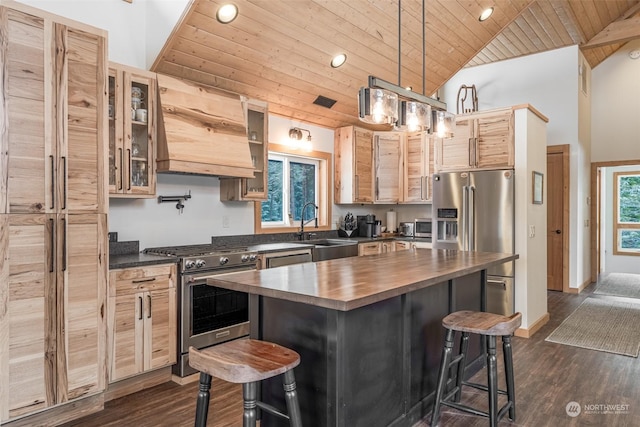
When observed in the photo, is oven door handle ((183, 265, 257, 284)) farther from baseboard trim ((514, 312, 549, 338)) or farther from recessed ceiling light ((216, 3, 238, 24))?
baseboard trim ((514, 312, 549, 338))

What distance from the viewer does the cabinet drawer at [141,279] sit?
9.11ft

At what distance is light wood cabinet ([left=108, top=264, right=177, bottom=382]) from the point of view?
2768 mm

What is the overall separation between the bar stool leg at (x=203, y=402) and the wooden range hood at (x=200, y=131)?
190 cm

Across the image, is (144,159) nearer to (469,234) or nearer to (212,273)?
(212,273)

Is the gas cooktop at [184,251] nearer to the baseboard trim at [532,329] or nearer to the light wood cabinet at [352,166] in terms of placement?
the light wood cabinet at [352,166]

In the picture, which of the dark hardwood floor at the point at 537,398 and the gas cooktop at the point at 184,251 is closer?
the dark hardwood floor at the point at 537,398

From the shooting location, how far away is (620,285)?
23.5 ft

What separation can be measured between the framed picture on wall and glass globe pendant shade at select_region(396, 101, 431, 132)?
226 centimetres

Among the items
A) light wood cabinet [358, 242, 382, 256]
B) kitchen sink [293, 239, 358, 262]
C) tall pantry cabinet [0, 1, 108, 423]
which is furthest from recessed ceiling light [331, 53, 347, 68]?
tall pantry cabinet [0, 1, 108, 423]

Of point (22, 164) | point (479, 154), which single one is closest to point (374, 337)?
point (22, 164)

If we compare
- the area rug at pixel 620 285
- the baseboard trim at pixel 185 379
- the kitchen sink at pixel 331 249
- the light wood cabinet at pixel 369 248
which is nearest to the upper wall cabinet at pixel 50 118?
the baseboard trim at pixel 185 379

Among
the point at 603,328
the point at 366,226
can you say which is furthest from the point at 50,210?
the point at 603,328

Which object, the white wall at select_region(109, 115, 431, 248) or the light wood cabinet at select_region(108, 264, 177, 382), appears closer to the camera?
the light wood cabinet at select_region(108, 264, 177, 382)

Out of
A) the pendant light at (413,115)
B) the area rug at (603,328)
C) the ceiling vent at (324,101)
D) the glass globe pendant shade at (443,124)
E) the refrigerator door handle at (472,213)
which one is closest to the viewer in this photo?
the pendant light at (413,115)
